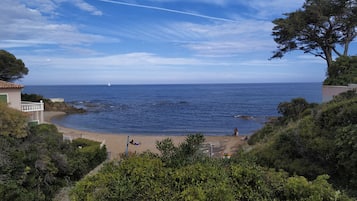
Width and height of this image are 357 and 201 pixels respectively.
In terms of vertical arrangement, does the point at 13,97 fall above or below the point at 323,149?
above

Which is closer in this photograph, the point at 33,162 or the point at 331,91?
the point at 33,162

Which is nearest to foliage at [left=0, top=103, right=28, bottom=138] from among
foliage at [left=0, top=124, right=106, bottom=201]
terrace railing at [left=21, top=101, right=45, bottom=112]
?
foliage at [left=0, top=124, right=106, bottom=201]

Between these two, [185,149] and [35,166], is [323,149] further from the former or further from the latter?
[35,166]

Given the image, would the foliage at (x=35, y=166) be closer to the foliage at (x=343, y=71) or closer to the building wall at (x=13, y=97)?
the building wall at (x=13, y=97)

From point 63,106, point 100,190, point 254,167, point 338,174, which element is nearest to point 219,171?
point 254,167

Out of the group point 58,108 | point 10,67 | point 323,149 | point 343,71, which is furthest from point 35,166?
point 58,108

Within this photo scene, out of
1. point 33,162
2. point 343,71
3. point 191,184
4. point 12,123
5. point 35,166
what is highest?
point 343,71

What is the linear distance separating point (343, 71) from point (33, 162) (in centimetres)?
1846

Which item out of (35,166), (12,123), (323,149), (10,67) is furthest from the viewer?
(10,67)

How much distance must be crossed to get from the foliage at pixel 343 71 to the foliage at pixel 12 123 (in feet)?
60.1

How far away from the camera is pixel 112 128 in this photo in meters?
36.9

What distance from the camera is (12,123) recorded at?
45.7 ft

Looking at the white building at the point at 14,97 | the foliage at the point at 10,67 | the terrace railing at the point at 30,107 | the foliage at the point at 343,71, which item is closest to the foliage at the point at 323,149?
the foliage at the point at 343,71

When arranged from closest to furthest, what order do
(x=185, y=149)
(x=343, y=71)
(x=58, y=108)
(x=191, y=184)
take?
1. (x=191, y=184)
2. (x=185, y=149)
3. (x=343, y=71)
4. (x=58, y=108)
